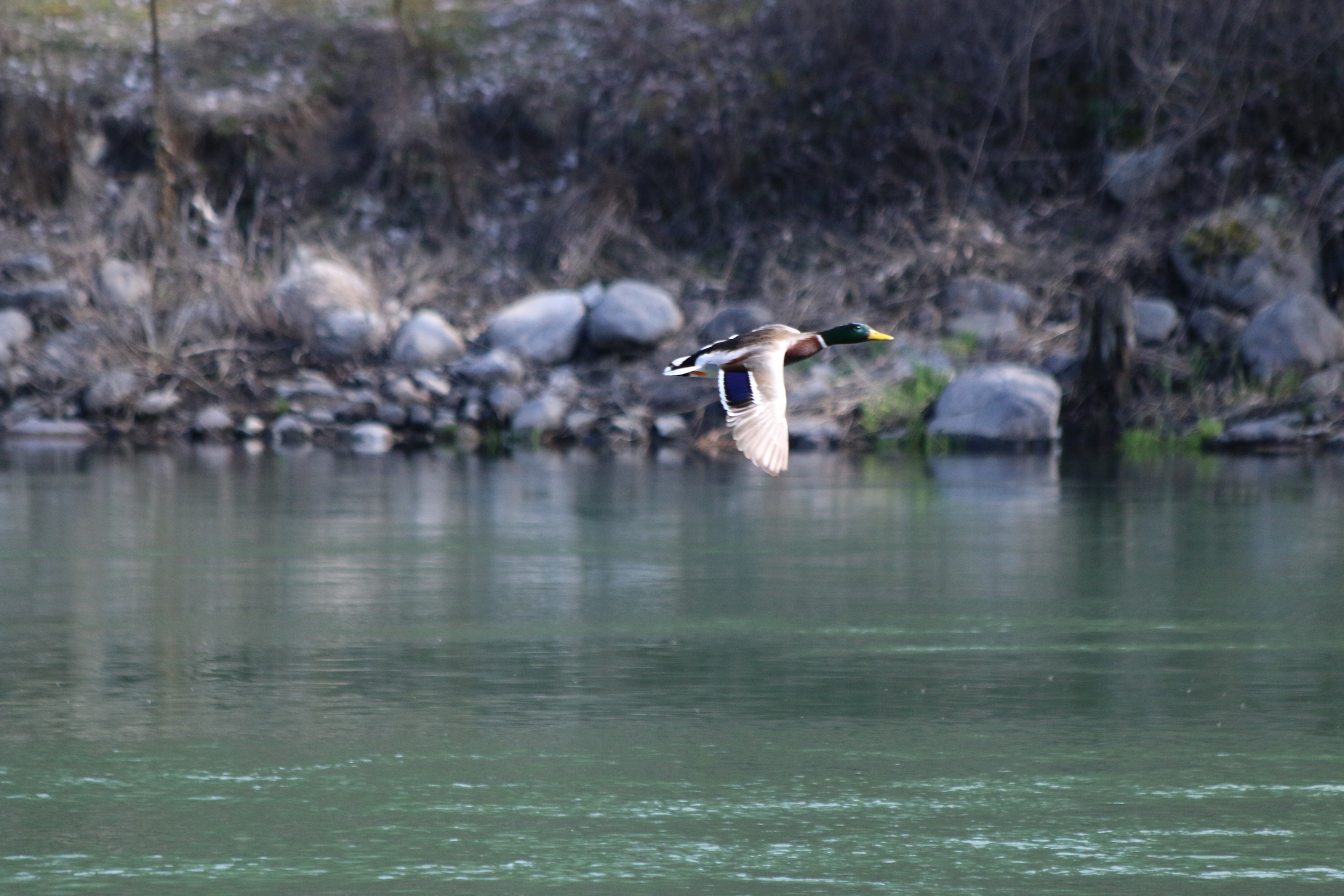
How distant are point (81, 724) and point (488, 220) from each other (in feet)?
71.7

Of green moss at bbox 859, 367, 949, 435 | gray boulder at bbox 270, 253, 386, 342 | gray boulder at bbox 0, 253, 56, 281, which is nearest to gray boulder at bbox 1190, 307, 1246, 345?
green moss at bbox 859, 367, 949, 435

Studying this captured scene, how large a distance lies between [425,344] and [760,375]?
51.4 ft

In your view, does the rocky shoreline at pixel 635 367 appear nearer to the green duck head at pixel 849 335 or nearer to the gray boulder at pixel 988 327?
the gray boulder at pixel 988 327

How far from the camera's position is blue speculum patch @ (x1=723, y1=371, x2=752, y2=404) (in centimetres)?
757

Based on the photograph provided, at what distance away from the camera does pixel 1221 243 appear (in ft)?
73.5

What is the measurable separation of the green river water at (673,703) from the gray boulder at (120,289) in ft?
34.5

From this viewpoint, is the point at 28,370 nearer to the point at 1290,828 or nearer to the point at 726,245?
the point at 726,245

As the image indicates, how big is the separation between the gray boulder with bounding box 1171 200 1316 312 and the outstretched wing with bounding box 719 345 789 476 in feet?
49.9

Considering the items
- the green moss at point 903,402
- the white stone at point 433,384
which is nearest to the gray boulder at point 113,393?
the white stone at point 433,384

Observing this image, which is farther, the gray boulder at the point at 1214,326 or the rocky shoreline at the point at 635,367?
the gray boulder at the point at 1214,326

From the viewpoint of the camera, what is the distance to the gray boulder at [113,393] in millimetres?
22656

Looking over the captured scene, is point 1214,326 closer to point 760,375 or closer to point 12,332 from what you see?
point 12,332

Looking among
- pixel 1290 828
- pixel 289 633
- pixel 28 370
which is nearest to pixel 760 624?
pixel 289 633

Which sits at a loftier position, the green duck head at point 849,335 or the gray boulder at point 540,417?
the green duck head at point 849,335
